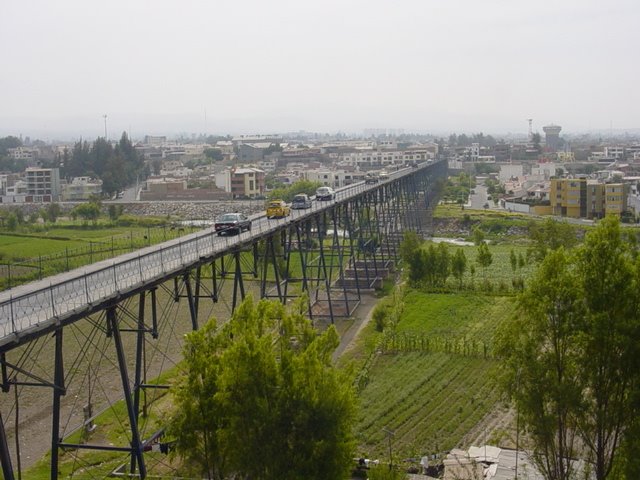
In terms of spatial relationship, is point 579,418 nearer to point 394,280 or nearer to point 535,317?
point 535,317

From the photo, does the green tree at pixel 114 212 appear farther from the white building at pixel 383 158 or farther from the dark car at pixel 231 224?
the white building at pixel 383 158

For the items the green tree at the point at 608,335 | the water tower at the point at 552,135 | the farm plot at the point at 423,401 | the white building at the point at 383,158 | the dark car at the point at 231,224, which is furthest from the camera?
the water tower at the point at 552,135

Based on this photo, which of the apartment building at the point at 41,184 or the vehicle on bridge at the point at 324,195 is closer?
the vehicle on bridge at the point at 324,195

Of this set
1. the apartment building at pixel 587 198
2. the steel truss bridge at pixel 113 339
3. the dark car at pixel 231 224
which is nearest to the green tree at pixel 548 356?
the steel truss bridge at pixel 113 339

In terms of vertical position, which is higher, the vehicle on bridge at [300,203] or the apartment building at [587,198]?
the vehicle on bridge at [300,203]

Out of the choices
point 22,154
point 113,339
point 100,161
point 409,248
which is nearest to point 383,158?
point 100,161

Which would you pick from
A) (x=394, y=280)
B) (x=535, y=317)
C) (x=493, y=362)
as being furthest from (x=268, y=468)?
(x=394, y=280)

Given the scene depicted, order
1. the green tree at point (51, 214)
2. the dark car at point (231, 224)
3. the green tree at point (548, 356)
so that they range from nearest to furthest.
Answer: the green tree at point (548, 356)
the dark car at point (231, 224)
the green tree at point (51, 214)
